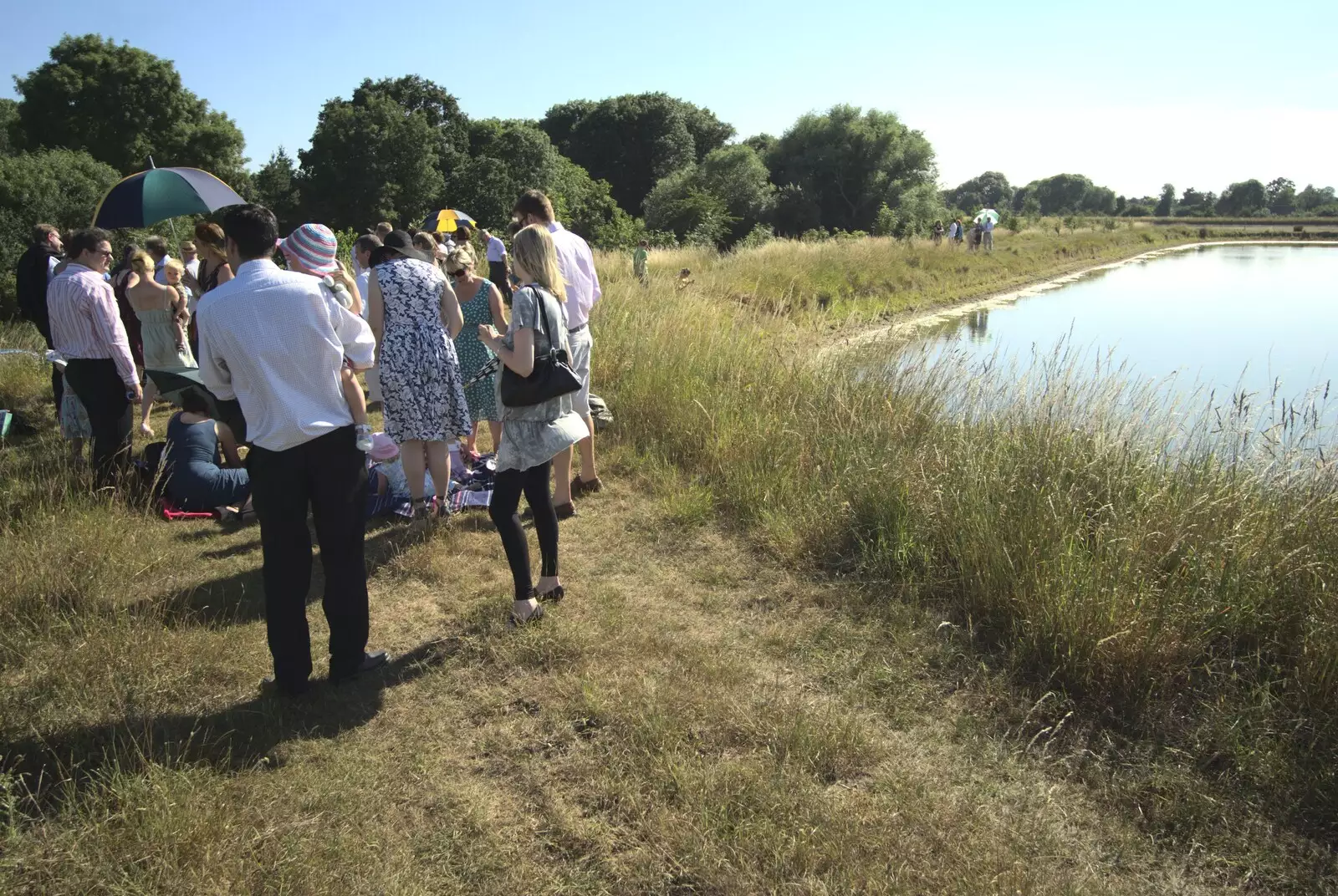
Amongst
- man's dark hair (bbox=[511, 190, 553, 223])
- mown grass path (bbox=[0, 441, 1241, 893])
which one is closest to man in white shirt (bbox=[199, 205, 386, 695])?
mown grass path (bbox=[0, 441, 1241, 893])

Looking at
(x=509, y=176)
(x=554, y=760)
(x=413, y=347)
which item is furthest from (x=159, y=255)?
(x=509, y=176)

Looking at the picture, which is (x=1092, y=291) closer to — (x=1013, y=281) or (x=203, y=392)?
(x=1013, y=281)

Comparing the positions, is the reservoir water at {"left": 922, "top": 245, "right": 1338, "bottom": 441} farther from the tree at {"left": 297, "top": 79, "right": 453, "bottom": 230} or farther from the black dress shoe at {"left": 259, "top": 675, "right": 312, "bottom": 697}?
the tree at {"left": 297, "top": 79, "right": 453, "bottom": 230}

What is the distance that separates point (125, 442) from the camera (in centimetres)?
521

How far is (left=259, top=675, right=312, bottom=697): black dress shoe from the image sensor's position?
122 inches

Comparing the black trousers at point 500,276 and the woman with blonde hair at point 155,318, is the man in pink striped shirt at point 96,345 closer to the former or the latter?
the woman with blonde hair at point 155,318

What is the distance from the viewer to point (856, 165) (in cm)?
4272

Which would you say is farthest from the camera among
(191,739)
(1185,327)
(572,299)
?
(1185,327)

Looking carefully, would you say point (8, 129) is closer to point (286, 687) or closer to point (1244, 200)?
point (286, 687)

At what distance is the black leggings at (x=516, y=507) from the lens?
3.49 meters

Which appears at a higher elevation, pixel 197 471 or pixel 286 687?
pixel 197 471

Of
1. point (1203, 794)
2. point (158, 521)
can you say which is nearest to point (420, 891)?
point (1203, 794)

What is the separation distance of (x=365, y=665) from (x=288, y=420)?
3.62ft

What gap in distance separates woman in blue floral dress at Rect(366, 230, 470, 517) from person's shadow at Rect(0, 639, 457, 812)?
65.0 inches
